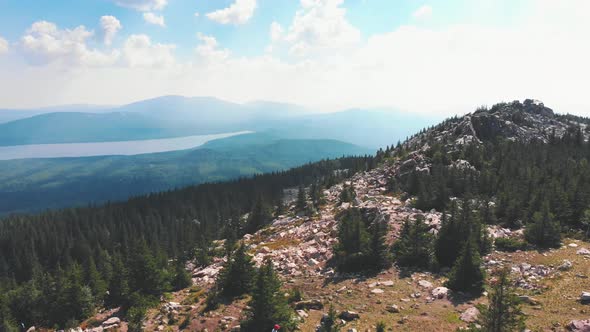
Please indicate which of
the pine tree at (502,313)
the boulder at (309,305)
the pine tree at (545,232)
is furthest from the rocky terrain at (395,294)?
Answer: the pine tree at (502,313)

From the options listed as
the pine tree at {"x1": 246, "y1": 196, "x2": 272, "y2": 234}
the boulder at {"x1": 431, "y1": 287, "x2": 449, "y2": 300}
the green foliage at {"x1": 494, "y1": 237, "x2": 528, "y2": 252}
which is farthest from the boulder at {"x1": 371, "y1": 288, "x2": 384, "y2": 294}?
the pine tree at {"x1": 246, "y1": 196, "x2": 272, "y2": 234}

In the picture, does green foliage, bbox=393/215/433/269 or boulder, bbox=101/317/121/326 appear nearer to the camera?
boulder, bbox=101/317/121/326

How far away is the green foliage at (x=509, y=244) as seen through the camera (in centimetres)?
4620

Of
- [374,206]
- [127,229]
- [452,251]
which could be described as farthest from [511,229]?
[127,229]

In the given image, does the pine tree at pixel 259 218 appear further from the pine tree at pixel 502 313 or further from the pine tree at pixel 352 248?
the pine tree at pixel 502 313

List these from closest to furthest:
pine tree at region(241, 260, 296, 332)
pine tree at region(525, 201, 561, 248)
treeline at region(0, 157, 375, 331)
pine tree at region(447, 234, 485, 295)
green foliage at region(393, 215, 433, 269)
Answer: pine tree at region(241, 260, 296, 332)
pine tree at region(447, 234, 485, 295)
green foliage at region(393, 215, 433, 269)
treeline at region(0, 157, 375, 331)
pine tree at region(525, 201, 561, 248)

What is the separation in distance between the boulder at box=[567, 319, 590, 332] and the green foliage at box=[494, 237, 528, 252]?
23002 millimetres

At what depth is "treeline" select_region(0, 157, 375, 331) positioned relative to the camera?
45.8 m

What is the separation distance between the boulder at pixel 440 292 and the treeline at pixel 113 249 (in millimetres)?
31968

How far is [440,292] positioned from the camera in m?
34.9

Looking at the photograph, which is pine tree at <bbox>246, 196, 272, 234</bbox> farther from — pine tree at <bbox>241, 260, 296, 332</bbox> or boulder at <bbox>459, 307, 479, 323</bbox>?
boulder at <bbox>459, 307, 479, 323</bbox>

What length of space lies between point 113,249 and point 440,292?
127115 mm

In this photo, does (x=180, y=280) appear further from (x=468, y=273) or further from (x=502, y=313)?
(x=502, y=313)

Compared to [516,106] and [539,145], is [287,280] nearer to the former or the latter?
[539,145]
